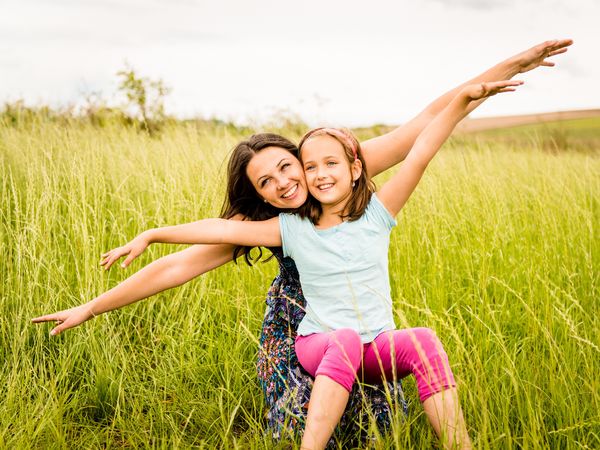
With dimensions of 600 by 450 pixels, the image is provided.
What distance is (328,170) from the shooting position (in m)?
2.12

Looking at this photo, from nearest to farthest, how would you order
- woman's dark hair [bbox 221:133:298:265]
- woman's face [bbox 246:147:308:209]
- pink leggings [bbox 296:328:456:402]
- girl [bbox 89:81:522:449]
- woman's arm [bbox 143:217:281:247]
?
1. pink leggings [bbox 296:328:456:402]
2. girl [bbox 89:81:522:449]
3. woman's arm [bbox 143:217:281:247]
4. woman's face [bbox 246:147:308:209]
5. woman's dark hair [bbox 221:133:298:265]

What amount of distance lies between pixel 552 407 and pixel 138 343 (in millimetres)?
1870

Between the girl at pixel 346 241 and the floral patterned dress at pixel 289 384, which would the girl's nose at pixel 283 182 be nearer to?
the girl at pixel 346 241

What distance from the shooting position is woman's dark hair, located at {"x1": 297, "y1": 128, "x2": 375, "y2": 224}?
7.02 feet

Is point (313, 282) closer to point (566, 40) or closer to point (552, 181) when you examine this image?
point (566, 40)

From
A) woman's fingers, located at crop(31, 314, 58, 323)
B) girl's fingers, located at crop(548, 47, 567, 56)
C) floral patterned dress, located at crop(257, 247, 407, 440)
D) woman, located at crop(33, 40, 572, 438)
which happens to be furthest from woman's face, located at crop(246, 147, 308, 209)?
girl's fingers, located at crop(548, 47, 567, 56)

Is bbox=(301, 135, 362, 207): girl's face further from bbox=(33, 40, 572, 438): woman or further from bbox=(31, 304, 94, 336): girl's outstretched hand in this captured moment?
bbox=(31, 304, 94, 336): girl's outstretched hand

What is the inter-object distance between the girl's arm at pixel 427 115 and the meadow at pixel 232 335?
557mm

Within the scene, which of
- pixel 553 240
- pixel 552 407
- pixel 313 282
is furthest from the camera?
pixel 553 240

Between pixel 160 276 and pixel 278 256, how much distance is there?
472mm

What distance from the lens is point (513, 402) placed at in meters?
2.08

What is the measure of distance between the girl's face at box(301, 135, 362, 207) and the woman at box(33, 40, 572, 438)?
64 millimetres

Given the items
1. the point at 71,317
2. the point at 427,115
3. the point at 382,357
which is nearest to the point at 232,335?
the point at 71,317

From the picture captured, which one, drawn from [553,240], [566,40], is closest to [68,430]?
[566,40]
